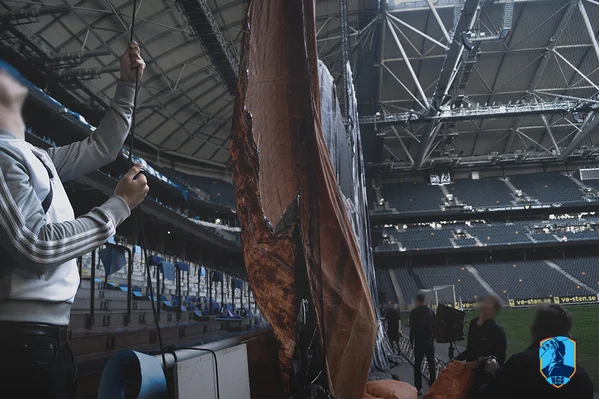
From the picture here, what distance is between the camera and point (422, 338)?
6.18m

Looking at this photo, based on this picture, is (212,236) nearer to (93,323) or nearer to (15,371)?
(93,323)

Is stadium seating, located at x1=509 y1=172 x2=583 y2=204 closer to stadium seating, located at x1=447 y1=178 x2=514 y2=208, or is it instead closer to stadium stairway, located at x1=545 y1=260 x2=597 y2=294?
stadium seating, located at x1=447 y1=178 x2=514 y2=208

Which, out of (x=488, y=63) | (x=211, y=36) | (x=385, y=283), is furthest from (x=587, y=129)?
(x=211, y=36)

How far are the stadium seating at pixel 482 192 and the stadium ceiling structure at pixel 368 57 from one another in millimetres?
8124

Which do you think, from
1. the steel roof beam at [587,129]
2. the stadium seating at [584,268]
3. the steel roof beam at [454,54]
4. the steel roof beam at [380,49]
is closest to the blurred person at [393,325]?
the steel roof beam at [454,54]

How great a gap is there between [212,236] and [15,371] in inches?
978

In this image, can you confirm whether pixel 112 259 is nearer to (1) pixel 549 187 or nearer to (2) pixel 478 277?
(2) pixel 478 277

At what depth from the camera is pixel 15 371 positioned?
983 mm

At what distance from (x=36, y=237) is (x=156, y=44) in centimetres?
1978

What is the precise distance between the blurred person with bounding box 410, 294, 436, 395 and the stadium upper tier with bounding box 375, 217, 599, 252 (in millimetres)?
30095

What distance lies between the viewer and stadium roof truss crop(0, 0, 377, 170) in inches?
599

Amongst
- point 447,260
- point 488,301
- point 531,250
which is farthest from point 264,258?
point 531,250

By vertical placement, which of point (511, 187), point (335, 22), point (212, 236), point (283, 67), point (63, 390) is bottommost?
point (63, 390)

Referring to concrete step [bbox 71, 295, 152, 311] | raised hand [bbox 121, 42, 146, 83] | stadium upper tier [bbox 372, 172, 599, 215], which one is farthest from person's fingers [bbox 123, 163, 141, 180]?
stadium upper tier [bbox 372, 172, 599, 215]
